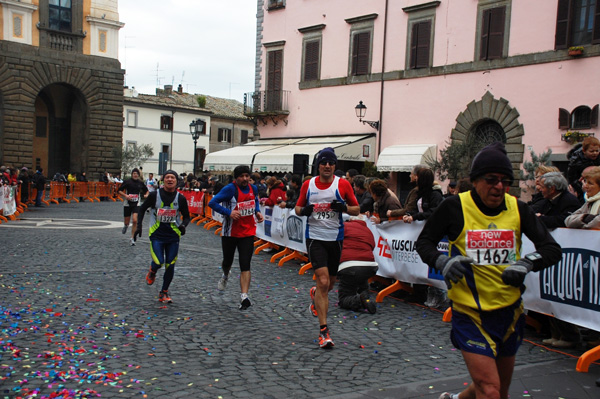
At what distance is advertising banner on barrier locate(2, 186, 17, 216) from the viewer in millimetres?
19875

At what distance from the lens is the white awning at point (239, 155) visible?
30.3m

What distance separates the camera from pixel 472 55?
2264cm

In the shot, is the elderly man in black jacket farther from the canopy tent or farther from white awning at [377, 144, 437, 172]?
the canopy tent

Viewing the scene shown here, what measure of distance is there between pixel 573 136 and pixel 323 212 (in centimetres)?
1502

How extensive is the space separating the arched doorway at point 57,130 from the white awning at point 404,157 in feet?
77.5

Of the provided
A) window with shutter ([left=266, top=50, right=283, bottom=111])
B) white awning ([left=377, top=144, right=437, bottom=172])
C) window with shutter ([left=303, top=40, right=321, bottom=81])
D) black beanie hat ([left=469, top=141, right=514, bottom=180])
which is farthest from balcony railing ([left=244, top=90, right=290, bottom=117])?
black beanie hat ([left=469, top=141, right=514, bottom=180])

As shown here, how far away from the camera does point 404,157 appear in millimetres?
24297

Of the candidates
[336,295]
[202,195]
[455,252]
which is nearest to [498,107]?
[202,195]

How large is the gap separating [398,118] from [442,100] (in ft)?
7.38

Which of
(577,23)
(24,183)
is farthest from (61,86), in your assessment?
(577,23)

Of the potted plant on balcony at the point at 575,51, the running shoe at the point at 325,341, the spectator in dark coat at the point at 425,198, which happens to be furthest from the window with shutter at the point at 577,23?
the running shoe at the point at 325,341

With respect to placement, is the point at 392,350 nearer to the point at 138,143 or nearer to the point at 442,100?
the point at 442,100

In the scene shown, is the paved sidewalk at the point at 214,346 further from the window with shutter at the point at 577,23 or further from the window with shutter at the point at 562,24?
the window with shutter at the point at 562,24

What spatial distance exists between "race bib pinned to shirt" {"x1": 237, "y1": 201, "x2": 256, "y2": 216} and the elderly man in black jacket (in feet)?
11.5
